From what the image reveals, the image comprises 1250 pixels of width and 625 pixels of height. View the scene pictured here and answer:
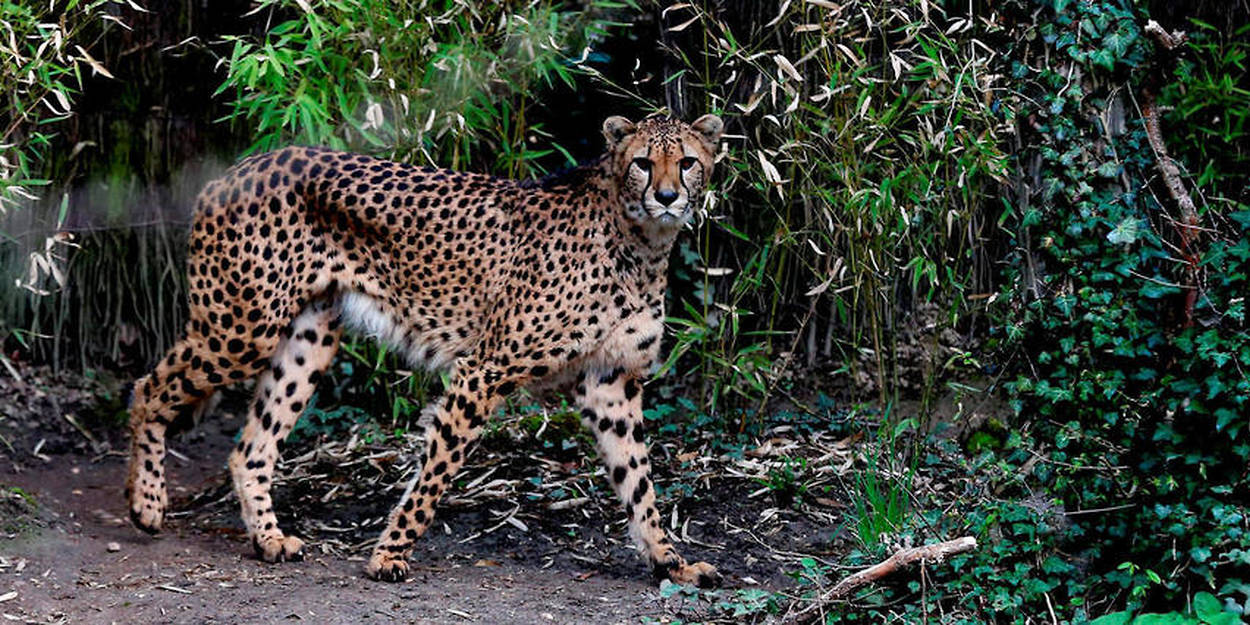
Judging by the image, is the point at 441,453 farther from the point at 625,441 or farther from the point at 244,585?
the point at 244,585

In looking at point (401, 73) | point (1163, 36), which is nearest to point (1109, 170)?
point (1163, 36)

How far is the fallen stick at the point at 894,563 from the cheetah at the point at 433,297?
668 millimetres

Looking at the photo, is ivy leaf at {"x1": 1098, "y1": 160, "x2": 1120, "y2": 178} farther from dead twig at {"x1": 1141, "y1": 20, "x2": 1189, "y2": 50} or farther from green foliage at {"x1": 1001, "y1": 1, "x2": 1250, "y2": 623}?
dead twig at {"x1": 1141, "y1": 20, "x2": 1189, "y2": 50}

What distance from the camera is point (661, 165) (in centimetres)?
448

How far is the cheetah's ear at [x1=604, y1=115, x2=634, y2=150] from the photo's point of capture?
4.64 meters

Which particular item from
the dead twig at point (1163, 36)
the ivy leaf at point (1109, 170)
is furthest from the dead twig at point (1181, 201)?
the ivy leaf at point (1109, 170)

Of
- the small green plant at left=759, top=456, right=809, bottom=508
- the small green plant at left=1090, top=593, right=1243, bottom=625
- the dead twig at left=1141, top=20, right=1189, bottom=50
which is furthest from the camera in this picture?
the small green plant at left=759, top=456, right=809, bottom=508

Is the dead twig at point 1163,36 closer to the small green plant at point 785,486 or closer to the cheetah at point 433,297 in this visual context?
the cheetah at point 433,297

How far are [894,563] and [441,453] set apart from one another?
1.52 m

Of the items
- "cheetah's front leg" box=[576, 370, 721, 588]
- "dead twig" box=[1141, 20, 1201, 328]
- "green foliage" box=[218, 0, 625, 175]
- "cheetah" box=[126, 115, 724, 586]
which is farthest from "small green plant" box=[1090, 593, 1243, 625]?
"green foliage" box=[218, 0, 625, 175]

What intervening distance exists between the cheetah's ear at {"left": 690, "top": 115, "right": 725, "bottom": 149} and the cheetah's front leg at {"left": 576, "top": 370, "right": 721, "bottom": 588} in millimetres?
829

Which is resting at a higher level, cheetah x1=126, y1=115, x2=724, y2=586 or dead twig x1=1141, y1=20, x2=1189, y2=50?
dead twig x1=1141, y1=20, x2=1189, y2=50

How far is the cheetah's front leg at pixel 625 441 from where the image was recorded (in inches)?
186

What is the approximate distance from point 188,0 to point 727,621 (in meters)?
3.80
